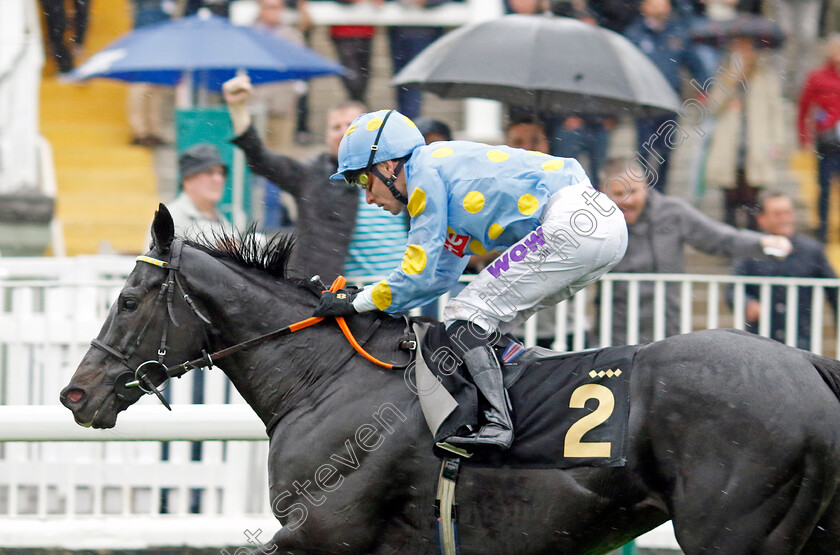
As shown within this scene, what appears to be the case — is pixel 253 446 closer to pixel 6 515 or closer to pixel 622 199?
pixel 6 515

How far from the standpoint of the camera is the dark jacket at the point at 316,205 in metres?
5.67

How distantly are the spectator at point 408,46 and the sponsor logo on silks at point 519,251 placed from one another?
4.99 metres

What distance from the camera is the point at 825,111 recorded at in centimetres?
898

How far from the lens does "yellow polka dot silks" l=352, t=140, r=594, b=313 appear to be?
3783 millimetres

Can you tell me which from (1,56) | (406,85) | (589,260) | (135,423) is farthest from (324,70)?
(589,260)

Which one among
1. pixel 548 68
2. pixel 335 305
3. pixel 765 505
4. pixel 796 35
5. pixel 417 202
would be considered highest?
pixel 796 35

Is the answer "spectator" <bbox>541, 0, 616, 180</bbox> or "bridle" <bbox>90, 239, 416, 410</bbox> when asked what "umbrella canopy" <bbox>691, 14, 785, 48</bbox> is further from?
"bridle" <bbox>90, 239, 416, 410</bbox>

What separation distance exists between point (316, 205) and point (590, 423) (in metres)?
2.50

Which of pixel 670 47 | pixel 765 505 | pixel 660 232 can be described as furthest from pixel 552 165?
pixel 670 47

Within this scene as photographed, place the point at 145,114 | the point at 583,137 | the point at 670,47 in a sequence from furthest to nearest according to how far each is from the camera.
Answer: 1. the point at 145,114
2. the point at 670,47
3. the point at 583,137

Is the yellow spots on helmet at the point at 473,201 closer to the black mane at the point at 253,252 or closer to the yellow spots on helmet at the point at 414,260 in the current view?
the yellow spots on helmet at the point at 414,260

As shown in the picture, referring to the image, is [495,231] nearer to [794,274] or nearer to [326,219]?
[326,219]

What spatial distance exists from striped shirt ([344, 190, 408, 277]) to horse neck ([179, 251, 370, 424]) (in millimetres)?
1663

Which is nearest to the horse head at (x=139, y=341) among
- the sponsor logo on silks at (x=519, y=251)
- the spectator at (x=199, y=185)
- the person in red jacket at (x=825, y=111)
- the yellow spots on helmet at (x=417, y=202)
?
the yellow spots on helmet at (x=417, y=202)
